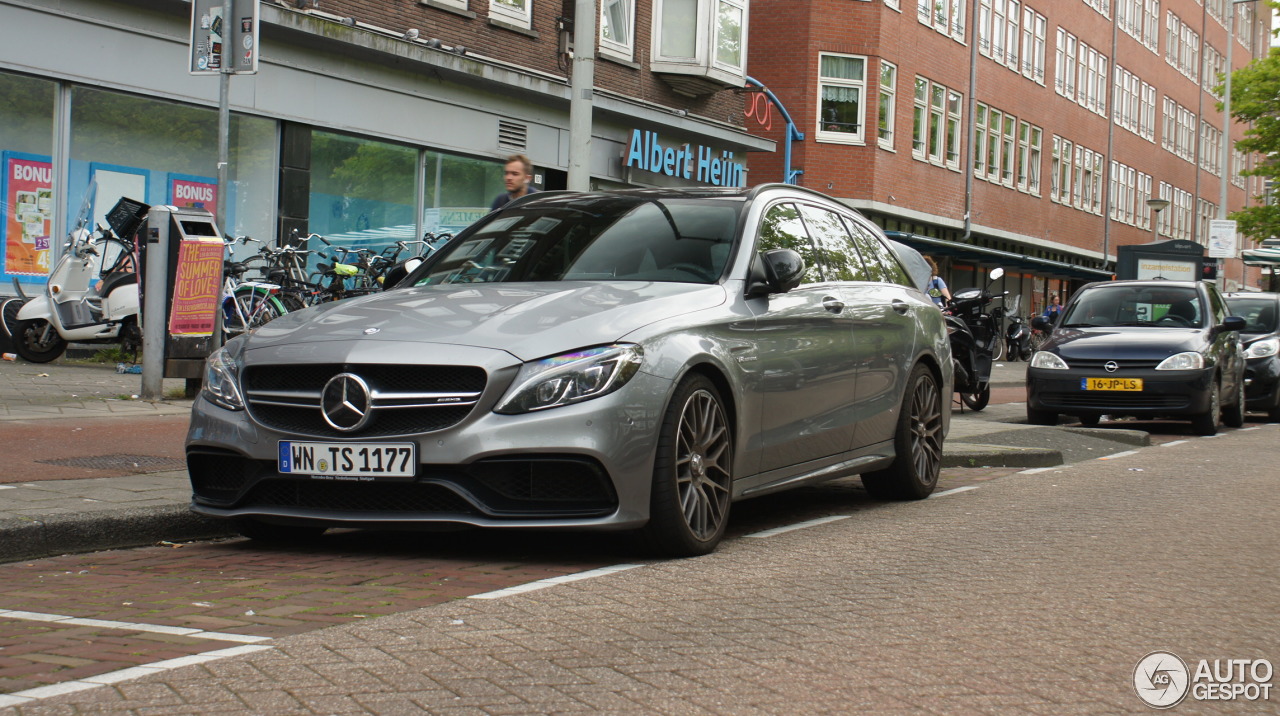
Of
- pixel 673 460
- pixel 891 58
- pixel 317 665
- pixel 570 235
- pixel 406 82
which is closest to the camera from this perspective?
pixel 317 665

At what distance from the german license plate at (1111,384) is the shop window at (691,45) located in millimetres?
12487

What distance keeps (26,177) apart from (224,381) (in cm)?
1034

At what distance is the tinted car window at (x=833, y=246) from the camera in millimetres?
7883

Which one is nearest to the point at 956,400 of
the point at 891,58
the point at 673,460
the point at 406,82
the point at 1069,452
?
the point at 1069,452

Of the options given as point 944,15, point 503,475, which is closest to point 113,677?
point 503,475

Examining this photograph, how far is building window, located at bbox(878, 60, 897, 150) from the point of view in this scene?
119 ft

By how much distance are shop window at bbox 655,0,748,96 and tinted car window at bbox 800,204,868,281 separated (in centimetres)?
1815

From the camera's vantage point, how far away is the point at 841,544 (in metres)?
6.73

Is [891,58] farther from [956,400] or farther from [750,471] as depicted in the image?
[750,471]

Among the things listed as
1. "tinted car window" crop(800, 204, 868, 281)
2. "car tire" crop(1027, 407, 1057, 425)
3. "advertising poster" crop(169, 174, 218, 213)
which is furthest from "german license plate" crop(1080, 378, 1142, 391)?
"advertising poster" crop(169, 174, 218, 213)

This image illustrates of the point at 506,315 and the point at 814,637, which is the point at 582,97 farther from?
the point at 814,637

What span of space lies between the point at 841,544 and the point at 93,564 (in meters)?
3.08

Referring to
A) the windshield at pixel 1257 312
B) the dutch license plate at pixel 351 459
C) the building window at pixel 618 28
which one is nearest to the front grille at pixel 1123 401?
the windshield at pixel 1257 312

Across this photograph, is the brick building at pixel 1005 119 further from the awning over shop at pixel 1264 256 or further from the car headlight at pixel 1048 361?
the car headlight at pixel 1048 361
